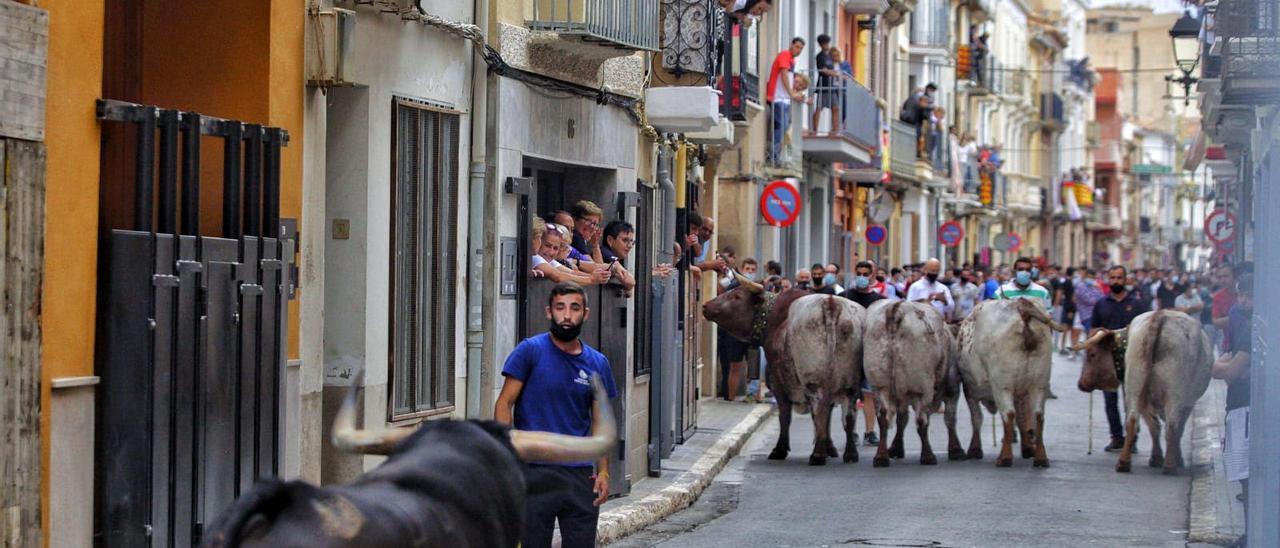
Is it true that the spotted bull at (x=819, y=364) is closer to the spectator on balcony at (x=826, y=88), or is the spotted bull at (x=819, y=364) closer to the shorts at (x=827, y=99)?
the spectator on balcony at (x=826, y=88)

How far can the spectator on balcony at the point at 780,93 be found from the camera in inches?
1121

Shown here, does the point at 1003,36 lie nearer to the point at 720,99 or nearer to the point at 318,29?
the point at 720,99

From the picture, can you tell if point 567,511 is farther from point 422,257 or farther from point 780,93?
point 780,93

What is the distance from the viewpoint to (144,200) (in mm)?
9289

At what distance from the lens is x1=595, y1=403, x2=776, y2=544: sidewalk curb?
1334 cm

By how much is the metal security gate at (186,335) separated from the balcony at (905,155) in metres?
32.3

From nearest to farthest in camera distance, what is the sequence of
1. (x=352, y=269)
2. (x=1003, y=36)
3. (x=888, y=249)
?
(x=352, y=269)
(x=888, y=249)
(x=1003, y=36)

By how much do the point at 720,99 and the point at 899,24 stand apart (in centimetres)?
2388

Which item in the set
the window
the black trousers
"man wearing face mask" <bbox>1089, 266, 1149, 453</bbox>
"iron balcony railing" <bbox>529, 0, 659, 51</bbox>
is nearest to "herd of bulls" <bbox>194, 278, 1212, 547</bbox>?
"man wearing face mask" <bbox>1089, 266, 1149, 453</bbox>

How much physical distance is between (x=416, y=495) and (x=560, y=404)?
2.86 meters

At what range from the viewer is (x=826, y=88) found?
33.0m

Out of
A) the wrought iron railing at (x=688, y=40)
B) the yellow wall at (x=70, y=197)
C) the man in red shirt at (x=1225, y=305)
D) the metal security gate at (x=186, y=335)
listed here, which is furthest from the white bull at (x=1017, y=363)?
the yellow wall at (x=70, y=197)

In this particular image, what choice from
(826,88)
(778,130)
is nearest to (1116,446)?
(778,130)

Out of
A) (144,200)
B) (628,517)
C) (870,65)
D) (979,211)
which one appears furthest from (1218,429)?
(979,211)
